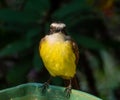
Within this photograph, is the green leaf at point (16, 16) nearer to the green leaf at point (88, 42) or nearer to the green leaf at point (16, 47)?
the green leaf at point (16, 47)

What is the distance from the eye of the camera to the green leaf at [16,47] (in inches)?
187

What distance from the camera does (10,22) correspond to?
16.0 ft

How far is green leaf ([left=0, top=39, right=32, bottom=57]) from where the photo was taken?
15.6ft

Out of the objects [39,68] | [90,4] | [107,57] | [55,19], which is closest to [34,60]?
[39,68]

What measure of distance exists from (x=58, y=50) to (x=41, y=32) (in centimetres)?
88

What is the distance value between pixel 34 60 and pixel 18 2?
921mm

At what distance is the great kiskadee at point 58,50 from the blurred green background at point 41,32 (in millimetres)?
712

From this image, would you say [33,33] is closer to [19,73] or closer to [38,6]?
[38,6]

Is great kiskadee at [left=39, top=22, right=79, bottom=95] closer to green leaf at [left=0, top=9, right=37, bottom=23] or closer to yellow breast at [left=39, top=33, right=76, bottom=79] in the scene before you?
yellow breast at [left=39, top=33, right=76, bottom=79]

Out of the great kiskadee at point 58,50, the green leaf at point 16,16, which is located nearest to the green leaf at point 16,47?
the green leaf at point 16,16

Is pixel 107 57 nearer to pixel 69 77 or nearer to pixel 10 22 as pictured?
pixel 10 22

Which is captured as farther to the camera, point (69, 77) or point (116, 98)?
point (116, 98)

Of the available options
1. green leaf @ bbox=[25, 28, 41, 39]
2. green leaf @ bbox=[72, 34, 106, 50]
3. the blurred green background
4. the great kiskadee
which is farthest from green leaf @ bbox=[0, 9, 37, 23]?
the great kiskadee

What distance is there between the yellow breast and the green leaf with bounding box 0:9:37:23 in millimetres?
1009
